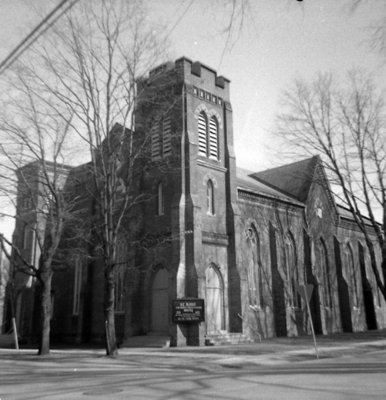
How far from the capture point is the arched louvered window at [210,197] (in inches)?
941

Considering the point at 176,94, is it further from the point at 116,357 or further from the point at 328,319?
the point at 328,319

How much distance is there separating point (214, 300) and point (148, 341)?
3918mm

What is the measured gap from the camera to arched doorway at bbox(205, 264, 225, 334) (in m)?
22.1

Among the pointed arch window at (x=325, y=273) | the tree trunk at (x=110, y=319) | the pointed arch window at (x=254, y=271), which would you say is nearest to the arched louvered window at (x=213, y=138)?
the pointed arch window at (x=254, y=271)

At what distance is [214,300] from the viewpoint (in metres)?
22.7

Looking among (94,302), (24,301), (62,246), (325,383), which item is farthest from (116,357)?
(24,301)

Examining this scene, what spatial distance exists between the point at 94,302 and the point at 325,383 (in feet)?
66.7

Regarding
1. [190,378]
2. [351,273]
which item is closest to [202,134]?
[190,378]

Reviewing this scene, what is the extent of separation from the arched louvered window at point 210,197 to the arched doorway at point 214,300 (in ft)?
9.85

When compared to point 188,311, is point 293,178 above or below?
above

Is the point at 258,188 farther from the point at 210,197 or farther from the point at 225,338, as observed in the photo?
the point at 225,338

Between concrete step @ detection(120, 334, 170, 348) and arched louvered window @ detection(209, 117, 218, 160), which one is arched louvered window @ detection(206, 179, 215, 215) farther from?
concrete step @ detection(120, 334, 170, 348)

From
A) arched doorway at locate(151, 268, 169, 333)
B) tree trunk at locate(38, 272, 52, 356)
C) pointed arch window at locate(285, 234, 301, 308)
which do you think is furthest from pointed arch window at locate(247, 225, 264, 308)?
tree trunk at locate(38, 272, 52, 356)

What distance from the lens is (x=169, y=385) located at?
886cm
